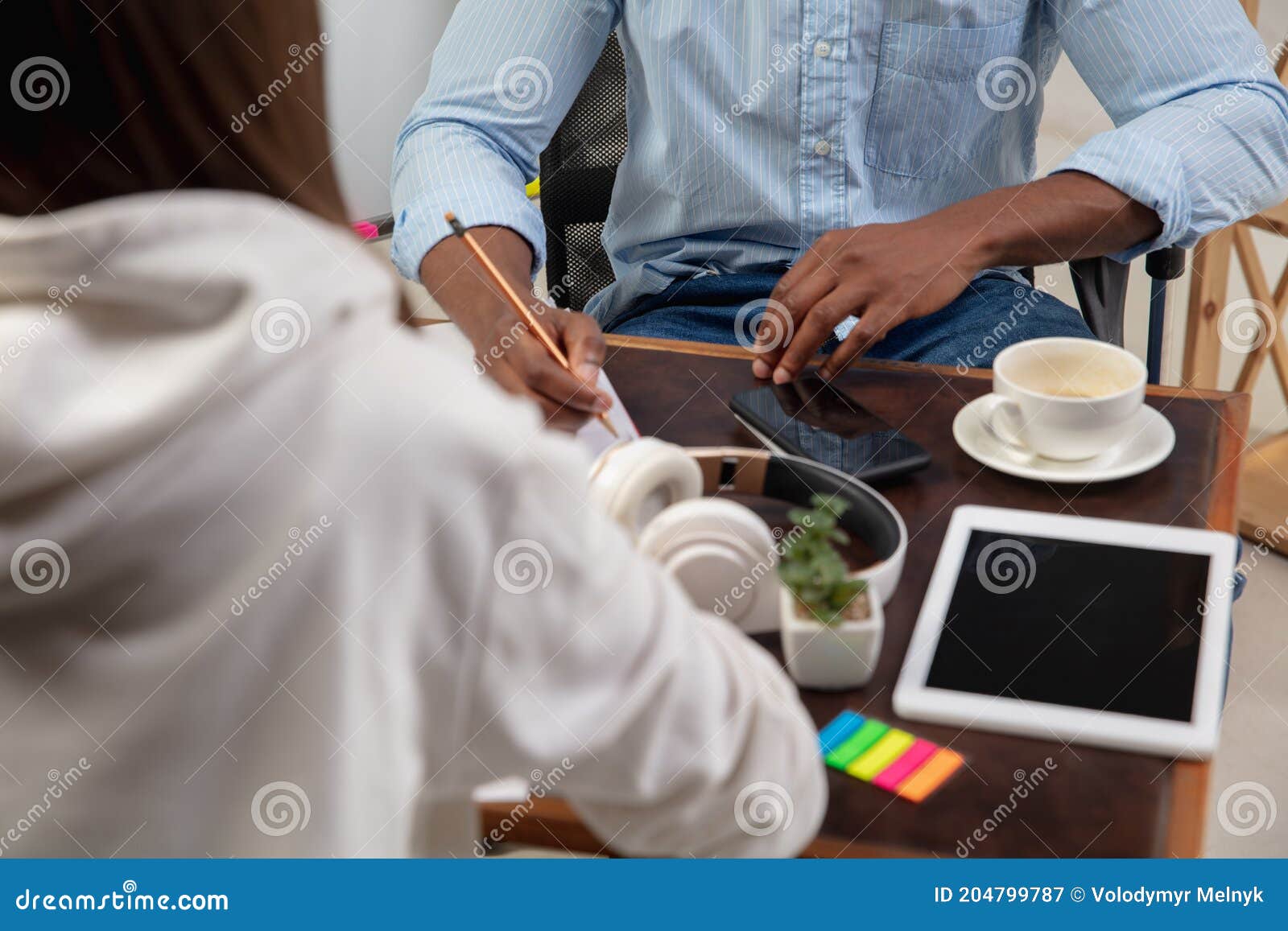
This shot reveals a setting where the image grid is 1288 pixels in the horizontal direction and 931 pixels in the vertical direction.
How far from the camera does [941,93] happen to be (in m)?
1.48

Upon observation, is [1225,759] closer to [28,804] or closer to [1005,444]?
[1005,444]

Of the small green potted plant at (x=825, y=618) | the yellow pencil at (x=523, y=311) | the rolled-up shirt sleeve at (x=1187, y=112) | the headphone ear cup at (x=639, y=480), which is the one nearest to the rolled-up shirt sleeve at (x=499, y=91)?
the yellow pencil at (x=523, y=311)

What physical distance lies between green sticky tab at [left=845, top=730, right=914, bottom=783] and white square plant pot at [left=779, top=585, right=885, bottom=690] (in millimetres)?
47

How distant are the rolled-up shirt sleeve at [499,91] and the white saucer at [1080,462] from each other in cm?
64

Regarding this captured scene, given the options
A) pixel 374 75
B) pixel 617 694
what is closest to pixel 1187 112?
pixel 617 694

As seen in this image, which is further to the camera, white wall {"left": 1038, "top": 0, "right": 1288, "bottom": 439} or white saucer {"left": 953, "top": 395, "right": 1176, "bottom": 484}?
white wall {"left": 1038, "top": 0, "right": 1288, "bottom": 439}

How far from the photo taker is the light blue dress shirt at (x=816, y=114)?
1.42m

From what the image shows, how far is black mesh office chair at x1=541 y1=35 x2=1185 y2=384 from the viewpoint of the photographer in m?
1.68

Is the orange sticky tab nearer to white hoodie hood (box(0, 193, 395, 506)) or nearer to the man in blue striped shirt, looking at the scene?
white hoodie hood (box(0, 193, 395, 506))

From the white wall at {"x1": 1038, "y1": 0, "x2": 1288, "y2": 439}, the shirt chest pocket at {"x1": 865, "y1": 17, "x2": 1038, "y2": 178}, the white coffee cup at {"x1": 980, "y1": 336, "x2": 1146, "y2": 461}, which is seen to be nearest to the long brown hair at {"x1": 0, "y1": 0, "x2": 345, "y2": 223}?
the white coffee cup at {"x1": 980, "y1": 336, "x2": 1146, "y2": 461}

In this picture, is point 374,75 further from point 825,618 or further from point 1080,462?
point 825,618

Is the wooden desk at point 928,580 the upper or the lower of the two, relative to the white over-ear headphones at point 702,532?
lower

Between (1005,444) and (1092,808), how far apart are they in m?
0.41

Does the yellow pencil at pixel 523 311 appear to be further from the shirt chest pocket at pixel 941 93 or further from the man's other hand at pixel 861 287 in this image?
the shirt chest pocket at pixel 941 93
